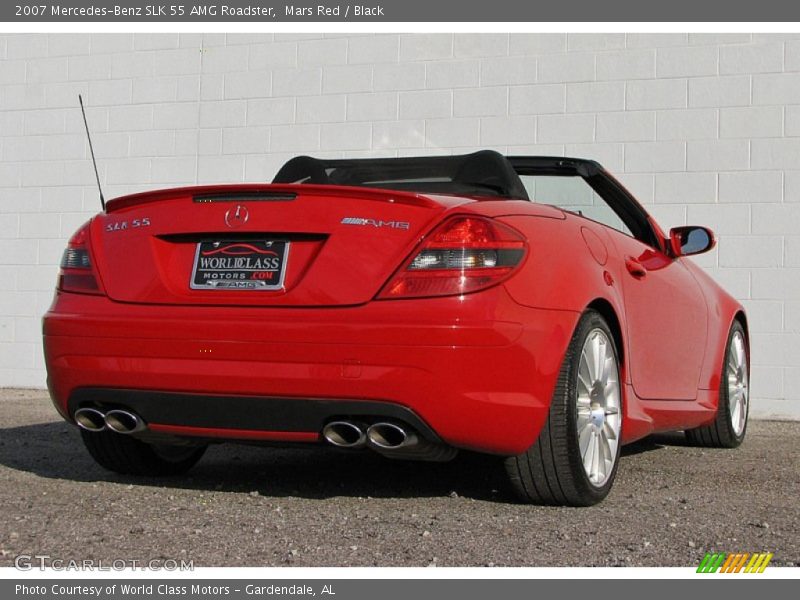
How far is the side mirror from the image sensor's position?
17.9ft

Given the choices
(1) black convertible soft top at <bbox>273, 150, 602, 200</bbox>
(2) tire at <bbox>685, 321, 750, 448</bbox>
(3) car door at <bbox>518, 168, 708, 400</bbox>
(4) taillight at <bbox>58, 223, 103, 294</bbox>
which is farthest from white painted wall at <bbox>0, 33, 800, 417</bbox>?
(4) taillight at <bbox>58, 223, 103, 294</bbox>

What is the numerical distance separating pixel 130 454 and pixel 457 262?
5.72 feet

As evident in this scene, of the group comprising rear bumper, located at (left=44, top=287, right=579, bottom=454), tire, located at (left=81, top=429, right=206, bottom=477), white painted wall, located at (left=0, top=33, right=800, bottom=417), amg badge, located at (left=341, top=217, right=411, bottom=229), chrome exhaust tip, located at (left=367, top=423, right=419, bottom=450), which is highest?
white painted wall, located at (left=0, top=33, right=800, bottom=417)

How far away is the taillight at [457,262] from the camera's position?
3652 mm

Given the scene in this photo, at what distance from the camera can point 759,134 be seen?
27.8ft

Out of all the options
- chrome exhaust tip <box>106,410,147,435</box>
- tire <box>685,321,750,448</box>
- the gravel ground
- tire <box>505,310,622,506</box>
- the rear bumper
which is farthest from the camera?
tire <box>685,321,750,448</box>

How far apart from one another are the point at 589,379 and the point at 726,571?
1.08m

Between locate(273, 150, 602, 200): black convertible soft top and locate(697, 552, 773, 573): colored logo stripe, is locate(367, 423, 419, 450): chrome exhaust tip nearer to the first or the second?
locate(697, 552, 773, 573): colored logo stripe

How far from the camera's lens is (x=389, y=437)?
373cm

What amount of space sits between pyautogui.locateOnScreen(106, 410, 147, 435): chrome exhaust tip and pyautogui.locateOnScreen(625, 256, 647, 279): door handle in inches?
76.5

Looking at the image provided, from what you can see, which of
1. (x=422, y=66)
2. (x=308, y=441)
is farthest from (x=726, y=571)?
(x=422, y=66)

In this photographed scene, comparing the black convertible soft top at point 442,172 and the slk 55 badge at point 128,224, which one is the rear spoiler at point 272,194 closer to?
the slk 55 badge at point 128,224

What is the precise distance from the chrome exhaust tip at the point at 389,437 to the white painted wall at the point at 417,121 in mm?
5292

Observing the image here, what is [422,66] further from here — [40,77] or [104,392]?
[104,392]
